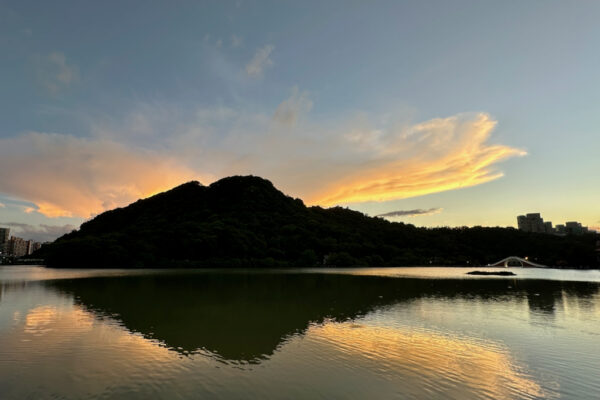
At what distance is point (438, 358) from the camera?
12.5 metres

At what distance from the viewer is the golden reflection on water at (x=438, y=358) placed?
9766mm

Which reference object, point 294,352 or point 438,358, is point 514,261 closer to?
point 438,358

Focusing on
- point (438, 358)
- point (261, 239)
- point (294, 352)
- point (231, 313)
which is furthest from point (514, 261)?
point (294, 352)

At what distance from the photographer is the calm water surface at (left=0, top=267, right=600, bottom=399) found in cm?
954

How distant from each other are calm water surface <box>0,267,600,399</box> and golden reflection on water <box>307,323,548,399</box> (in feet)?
0.17

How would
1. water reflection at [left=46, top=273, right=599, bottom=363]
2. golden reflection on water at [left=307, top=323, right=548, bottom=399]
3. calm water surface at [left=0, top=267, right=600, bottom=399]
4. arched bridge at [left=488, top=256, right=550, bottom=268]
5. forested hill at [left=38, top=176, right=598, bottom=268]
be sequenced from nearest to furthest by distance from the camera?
calm water surface at [left=0, top=267, right=600, bottom=399]
golden reflection on water at [left=307, top=323, right=548, bottom=399]
water reflection at [left=46, top=273, right=599, bottom=363]
forested hill at [left=38, top=176, right=598, bottom=268]
arched bridge at [left=488, top=256, right=550, bottom=268]

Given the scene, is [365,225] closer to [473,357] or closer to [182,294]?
[182,294]

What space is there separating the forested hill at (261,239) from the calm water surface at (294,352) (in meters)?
73.3

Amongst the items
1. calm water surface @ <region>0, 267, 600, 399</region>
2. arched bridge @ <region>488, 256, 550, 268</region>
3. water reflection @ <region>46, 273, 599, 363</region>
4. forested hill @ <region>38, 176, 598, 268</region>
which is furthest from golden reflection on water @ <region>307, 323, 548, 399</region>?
arched bridge @ <region>488, 256, 550, 268</region>

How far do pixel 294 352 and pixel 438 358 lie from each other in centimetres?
537

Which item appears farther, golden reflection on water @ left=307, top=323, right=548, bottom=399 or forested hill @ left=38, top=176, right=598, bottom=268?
forested hill @ left=38, top=176, right=598, bottom=268

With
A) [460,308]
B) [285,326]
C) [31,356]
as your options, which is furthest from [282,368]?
[460,308]

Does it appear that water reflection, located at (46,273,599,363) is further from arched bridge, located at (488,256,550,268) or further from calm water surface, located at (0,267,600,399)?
arched bridge, located at (488,256,550,268)

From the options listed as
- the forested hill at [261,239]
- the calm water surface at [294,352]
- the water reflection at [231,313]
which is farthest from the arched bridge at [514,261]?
the calm water surface at [294,352]
